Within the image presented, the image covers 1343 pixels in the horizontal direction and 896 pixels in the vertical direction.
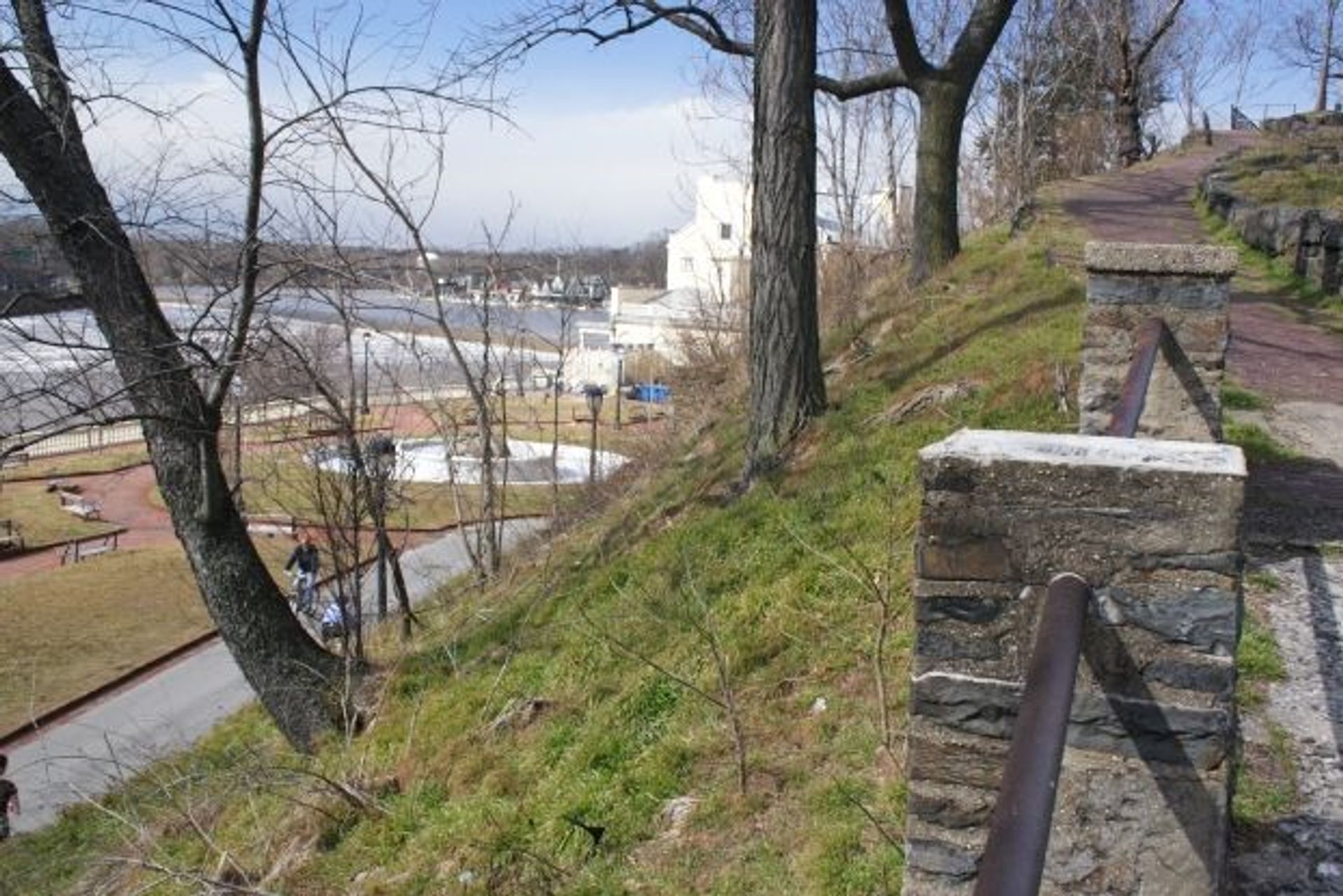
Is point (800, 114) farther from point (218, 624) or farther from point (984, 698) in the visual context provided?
point (984, 698)

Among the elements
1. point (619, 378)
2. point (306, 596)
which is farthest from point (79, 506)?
point (306, 596)

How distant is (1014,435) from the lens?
225 cm

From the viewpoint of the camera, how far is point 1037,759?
166 cm

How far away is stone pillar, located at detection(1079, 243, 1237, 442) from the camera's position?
502 cm

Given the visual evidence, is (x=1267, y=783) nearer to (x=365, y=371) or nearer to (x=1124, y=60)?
(x=365, y=371)

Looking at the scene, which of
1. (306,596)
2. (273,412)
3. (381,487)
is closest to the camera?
(381,487)

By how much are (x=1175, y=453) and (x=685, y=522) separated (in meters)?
6.39

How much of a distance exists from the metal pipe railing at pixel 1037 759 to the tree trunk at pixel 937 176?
1131cm

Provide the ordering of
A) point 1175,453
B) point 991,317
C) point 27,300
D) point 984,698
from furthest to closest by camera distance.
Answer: point 991,317, point 27,300, point 984,698, point 1175,453

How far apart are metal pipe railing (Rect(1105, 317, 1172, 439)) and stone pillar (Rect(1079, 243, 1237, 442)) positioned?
10cm

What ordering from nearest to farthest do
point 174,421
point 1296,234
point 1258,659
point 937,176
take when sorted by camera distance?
point 1258,659 < point 174,421 < point 937,176 < point 1296,234

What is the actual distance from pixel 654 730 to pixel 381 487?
23.6ft

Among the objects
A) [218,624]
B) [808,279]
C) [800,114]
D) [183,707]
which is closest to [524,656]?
[218,624]

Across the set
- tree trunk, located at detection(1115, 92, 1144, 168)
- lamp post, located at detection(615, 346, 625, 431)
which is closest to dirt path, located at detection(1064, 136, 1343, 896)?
tree trunk, located at detection(1115, 92, 1144, 168)
